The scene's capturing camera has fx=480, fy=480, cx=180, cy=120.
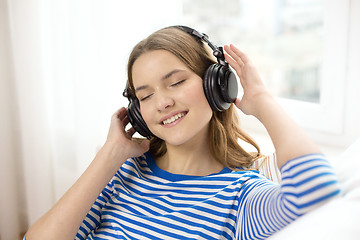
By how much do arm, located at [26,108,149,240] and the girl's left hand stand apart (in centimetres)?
38

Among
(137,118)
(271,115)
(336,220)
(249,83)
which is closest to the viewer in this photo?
(336,220)

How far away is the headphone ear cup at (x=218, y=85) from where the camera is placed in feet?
4.09

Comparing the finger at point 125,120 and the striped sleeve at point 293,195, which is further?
the finger at point 125,120

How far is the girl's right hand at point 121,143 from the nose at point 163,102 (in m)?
0.22

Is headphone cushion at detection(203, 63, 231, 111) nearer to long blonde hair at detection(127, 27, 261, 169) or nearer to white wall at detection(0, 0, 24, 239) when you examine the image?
long blonde hair at detection(127, 27, 261, 169)

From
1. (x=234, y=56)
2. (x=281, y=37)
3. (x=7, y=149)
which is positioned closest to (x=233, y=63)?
(x=234, y=56)

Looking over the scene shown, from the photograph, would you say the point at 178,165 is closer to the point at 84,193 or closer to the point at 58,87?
the point at 84,193

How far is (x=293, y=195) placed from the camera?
0.98m

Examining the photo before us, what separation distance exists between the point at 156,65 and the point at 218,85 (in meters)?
0.18

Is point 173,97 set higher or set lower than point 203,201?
higher

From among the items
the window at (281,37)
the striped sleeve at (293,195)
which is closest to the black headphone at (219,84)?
the striped sleeve at (293,195)

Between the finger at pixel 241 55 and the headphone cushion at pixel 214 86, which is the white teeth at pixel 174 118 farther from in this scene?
the finger at pixel 241 55

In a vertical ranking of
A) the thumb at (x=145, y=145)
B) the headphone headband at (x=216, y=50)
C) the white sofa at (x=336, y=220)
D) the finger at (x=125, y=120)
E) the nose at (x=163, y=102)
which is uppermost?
the headphone headband at (x=216, y=50)

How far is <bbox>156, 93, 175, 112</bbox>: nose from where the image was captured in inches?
49.6
